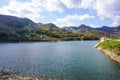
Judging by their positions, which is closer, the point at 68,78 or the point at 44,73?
the point at 68,78

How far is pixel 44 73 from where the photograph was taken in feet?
203

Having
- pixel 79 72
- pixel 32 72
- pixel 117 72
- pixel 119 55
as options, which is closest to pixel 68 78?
pixel 79 72

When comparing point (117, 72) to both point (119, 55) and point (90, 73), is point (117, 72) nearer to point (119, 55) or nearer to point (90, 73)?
point (90, 73)

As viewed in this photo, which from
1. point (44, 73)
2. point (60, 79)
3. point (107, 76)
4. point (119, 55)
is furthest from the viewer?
point (119, 55)

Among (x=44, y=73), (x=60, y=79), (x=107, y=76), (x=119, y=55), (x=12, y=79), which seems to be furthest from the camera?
(x=119, y=55)

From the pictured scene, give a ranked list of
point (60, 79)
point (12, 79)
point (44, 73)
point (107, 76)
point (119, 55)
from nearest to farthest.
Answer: point (12, 79) < point (60, 79) < point (107, 76) < point (44, 73) < point (119, 55)

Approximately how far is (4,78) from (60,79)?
14.6 meters

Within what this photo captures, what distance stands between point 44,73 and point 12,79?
1382 centimetres

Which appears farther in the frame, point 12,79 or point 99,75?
point 99,75

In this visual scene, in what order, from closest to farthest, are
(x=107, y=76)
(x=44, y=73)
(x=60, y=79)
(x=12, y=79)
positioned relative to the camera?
(x=12, y=79) < (x=60, y=79) < (x=107, y=76) < (x=44, y=73)

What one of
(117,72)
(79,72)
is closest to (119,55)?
(117,72)

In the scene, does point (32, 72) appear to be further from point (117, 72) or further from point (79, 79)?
point (117, 72)

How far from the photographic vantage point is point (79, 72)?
62562mm

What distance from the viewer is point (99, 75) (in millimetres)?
59156
